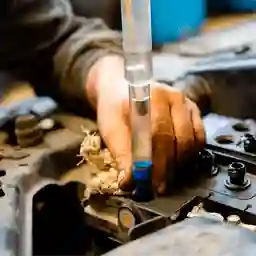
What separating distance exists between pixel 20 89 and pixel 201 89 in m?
0.27

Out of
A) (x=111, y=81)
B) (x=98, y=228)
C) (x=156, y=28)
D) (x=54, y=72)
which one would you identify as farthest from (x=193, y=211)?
(x=156, y=28)

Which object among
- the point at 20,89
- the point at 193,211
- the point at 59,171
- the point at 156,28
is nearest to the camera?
the point at 193,211

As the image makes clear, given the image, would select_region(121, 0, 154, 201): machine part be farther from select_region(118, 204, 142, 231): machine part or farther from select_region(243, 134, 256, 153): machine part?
select_region(243, 134, 256, 153): machine part

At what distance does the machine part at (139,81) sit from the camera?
609mm

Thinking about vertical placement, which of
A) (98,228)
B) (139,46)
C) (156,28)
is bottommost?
(156,28)

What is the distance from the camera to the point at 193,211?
616 mm

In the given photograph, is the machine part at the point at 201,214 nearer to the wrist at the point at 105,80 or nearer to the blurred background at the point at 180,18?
the wrist at the point at 105,80

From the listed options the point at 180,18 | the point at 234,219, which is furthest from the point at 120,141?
the point at 180,18

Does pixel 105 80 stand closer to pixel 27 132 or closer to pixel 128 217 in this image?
pixel 27 132

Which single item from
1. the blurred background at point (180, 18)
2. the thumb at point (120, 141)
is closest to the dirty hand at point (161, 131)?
the thumb at point (120, 141)

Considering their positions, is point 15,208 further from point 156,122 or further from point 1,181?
point 156,122

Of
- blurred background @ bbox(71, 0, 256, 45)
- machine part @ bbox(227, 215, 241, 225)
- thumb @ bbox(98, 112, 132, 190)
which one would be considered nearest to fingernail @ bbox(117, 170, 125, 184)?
thumb @ bbox(98, 112, 132, 190)

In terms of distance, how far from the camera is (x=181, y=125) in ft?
2.31

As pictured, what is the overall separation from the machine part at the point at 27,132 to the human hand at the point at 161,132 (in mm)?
73
